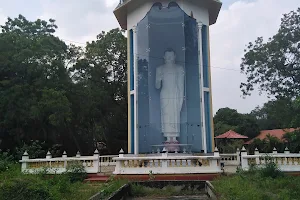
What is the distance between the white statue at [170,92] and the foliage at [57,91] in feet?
17.9

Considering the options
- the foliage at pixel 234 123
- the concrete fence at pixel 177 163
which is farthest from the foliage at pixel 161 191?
the foliage at pixel 234 123

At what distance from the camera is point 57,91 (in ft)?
60.2

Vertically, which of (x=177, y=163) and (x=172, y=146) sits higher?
(x=172, y=146)

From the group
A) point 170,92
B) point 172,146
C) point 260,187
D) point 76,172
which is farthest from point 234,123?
point 260,187

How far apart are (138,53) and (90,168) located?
6182 mm

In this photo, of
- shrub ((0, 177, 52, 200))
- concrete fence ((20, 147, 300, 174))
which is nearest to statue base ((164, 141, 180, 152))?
concrete fence ((20, 147, 300, 174))

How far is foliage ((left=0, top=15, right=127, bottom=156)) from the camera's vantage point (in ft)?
60.4

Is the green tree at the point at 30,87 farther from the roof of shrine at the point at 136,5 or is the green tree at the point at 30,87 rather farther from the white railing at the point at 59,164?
the white railing at the point at 59,164

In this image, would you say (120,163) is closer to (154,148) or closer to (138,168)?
(138,168)

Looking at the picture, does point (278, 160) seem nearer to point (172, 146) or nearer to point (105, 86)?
Answer: point (172, 146)

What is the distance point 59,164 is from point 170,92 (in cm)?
614

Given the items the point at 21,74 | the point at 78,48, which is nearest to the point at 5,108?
the point at 21,74

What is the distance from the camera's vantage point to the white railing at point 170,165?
1097cm

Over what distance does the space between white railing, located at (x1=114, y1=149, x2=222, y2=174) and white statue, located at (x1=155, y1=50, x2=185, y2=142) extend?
4.04m
